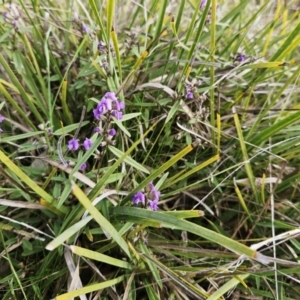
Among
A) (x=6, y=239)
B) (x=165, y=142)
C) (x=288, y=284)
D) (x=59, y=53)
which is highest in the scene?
(x=59, y=53)

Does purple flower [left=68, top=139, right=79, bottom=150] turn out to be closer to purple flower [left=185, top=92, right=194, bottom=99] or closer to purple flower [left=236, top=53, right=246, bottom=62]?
purple flower [left=185, top=92, right=194, bottom=99]

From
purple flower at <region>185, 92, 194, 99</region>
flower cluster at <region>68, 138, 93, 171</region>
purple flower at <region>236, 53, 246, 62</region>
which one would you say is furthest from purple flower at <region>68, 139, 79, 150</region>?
purple flower at <region>236, 53, 246, 62</region>

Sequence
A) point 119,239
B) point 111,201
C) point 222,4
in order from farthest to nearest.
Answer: point 222,4, point 111,201, point 119,239

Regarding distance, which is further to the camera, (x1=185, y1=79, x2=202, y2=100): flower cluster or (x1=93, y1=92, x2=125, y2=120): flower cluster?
(x1=185, y1=79, x2=202, y2=100): flower cluster

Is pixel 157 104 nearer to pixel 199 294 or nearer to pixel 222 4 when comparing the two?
pixel 199 294

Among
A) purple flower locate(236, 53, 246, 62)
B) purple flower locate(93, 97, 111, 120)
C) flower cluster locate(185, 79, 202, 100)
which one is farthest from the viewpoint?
purple flower locate(236, 53, 246, 62)

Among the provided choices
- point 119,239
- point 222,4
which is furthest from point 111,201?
point 222,4

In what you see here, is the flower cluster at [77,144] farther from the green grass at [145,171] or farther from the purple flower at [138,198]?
the purple flower at [138,198]

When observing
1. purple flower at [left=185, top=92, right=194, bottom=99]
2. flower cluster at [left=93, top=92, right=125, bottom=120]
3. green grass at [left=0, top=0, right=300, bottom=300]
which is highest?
flower cluster at [left=93, top=92, right=125, bottom=120]

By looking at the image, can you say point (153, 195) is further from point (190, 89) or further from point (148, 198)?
point (190, 89)
